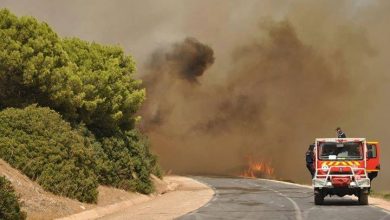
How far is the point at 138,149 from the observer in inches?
1539

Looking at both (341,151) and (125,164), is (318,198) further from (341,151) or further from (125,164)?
(125,164)

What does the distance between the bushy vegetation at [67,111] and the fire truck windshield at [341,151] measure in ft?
38.1

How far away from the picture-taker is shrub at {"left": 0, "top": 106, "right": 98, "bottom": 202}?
81.9 feet

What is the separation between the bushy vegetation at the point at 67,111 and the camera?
25.7m

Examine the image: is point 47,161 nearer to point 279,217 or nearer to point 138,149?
point 279,217

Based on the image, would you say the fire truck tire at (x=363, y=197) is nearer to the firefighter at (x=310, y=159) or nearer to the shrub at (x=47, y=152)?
the firefighter at (x=310, y=159)

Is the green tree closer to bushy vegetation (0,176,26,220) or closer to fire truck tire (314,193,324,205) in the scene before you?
bushy vegetation (0,176,26,220)

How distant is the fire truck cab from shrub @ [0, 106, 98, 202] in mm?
11217

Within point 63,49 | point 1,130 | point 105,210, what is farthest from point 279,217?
point 63,49

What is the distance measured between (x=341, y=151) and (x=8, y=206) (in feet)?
54.5

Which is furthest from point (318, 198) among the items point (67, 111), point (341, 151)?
point (67, 111)

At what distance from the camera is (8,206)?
58.4 ft

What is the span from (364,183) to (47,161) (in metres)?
15.1

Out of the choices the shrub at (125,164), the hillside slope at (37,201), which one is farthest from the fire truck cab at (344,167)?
the shrub at (125,164)
